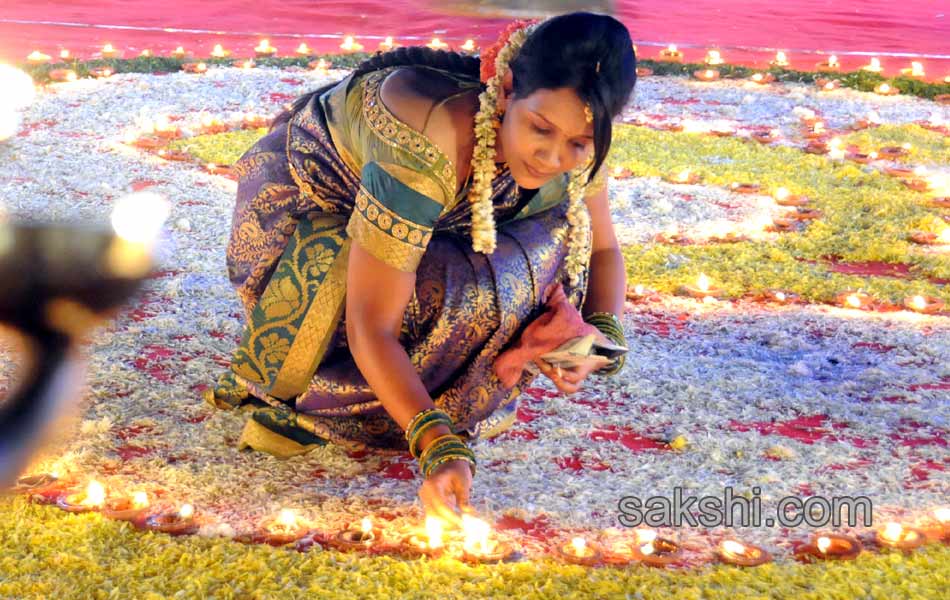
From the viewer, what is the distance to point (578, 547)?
233 centimetres

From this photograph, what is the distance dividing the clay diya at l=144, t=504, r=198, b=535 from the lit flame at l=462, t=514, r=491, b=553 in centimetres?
61

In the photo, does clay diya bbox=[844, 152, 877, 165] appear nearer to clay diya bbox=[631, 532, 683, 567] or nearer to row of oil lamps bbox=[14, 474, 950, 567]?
row of oil lamps bbox=[14, 474, 950, 567]

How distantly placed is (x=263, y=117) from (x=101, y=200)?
1638 millimetres

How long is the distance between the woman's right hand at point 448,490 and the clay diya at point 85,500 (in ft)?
2.66

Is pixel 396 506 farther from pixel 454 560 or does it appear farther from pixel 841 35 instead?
pixel 841 35

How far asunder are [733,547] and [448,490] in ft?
2.20

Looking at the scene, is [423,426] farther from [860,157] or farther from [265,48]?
[265,48]

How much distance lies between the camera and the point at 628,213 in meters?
4.78

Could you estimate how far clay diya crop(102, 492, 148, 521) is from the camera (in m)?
2.40

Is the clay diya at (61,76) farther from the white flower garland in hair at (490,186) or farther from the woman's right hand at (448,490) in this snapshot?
the woman's right hand at (448,490)

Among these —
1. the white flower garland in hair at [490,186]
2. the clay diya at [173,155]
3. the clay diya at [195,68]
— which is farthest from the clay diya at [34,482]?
the clay diya at [195,68]

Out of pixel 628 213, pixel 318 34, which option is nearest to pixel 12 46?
pixel 318 34

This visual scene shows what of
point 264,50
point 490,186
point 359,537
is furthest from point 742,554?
point 264,50

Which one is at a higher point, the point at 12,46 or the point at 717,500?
the point at 717,500
